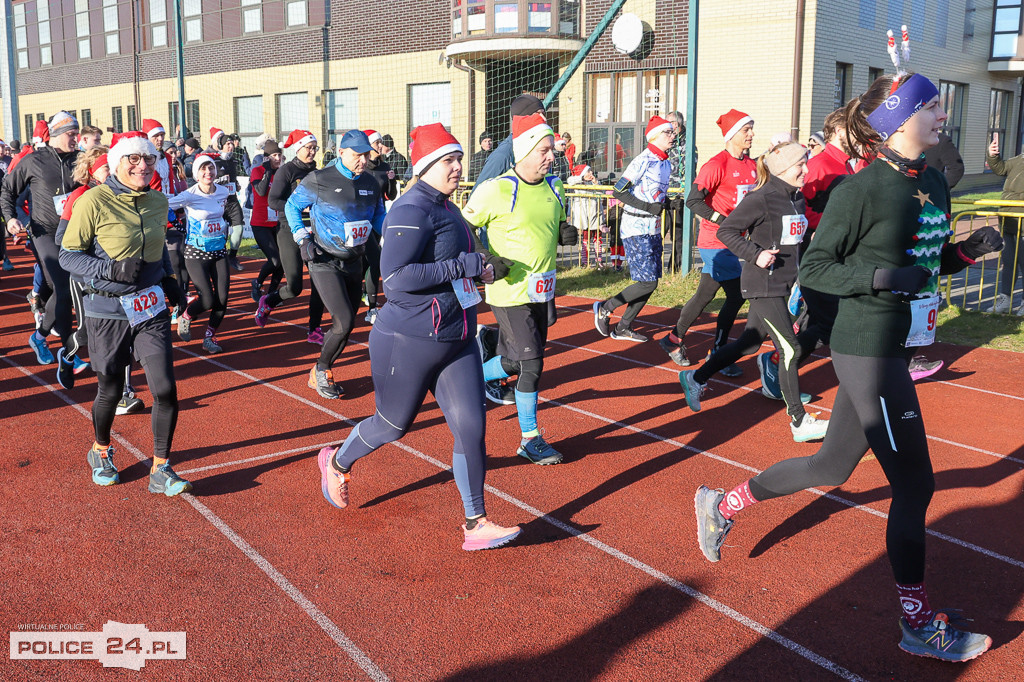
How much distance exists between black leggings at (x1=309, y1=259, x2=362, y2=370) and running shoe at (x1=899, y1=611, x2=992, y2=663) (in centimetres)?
492

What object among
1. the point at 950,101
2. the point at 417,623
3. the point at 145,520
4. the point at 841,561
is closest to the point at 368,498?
the point at 145,520

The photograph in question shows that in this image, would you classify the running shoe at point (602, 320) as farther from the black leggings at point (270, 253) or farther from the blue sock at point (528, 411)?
the blue sock at point (528, 411)

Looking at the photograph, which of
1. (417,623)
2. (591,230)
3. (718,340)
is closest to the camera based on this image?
(417,623)

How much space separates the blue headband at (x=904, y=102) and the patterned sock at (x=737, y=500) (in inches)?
63.1

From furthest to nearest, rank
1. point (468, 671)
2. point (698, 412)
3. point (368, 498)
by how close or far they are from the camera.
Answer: point (698, 412), point (368, 498), point (468, 671)

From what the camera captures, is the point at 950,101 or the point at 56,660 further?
the point at 950,101

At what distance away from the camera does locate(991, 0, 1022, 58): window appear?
3064cm

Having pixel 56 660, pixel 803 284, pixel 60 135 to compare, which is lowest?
pixel 56 660

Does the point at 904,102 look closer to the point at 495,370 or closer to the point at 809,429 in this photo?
the point at 809,429

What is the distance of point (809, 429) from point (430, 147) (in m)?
3.28

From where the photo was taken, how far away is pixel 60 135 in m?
8.34

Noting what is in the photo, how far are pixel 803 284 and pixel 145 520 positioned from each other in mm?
3517

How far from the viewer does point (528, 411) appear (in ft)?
18.7

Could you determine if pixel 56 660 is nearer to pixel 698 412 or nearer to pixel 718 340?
pixel 698 412
